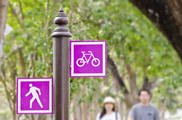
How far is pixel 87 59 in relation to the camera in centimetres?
315

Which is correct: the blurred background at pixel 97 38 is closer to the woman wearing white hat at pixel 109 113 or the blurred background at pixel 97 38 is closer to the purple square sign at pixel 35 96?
the woman wearing white hat at pixel 109 113

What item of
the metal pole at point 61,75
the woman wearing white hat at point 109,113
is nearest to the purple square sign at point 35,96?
the metal pole at point 61,75

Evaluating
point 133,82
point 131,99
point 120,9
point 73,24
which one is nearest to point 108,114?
point 73,24

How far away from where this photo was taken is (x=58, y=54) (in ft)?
9.95

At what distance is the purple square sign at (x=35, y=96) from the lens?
10.2 feet

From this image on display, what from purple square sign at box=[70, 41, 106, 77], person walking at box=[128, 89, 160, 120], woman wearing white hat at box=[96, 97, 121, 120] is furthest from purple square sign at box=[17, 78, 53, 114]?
woman wearing white hat at box=[96, 97, 121, 120]

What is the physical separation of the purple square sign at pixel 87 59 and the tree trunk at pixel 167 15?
4492 millimetres

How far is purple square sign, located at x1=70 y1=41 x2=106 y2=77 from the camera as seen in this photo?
3.14 metres

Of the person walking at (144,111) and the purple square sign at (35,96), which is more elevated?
the purple square sign at (35,96)

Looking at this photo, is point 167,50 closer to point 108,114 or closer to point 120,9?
point 120,9

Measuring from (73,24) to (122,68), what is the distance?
11.4 metres

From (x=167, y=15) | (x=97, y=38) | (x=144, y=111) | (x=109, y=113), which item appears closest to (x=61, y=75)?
(x=97, y=38)

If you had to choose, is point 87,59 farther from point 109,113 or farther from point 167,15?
point 167,15

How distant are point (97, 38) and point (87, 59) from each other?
6.80ft
